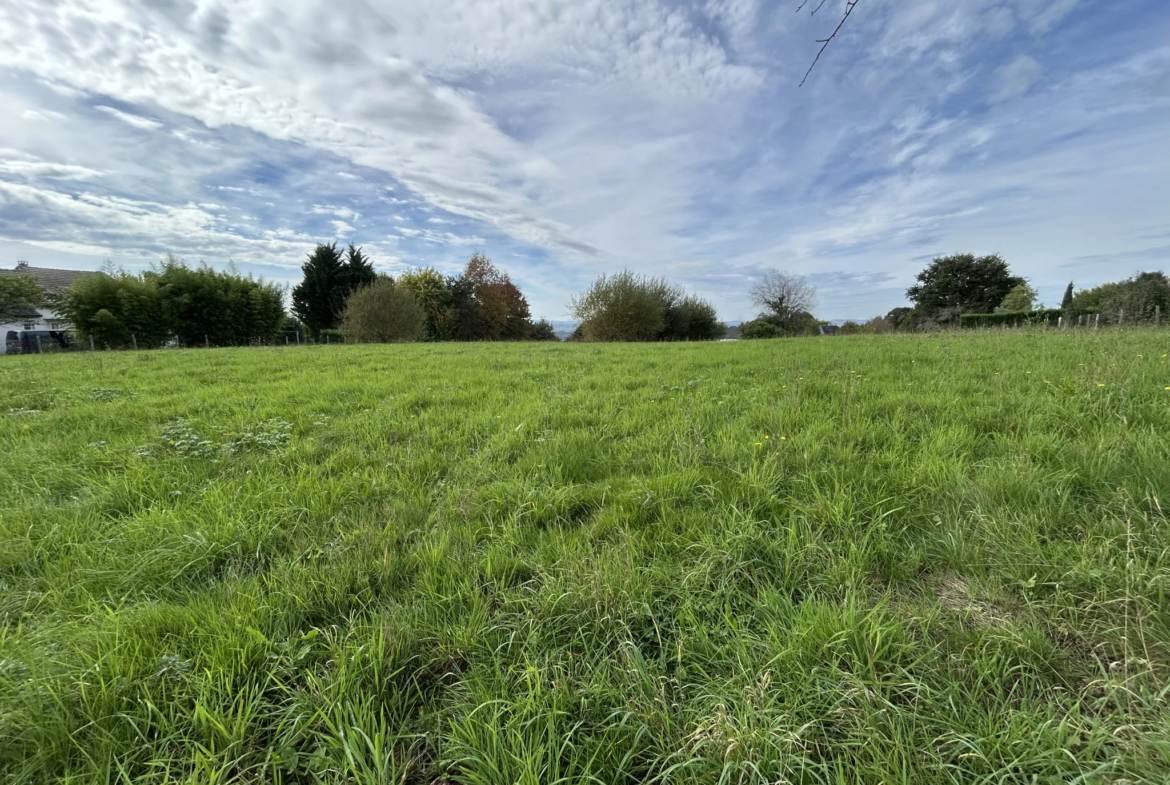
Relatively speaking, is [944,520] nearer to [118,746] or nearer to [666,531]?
[666,531]

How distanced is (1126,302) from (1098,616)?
27585 millimetres

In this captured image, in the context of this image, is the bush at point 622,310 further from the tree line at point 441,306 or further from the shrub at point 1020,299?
the shrub at point 1020,299

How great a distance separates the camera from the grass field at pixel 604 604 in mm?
1143

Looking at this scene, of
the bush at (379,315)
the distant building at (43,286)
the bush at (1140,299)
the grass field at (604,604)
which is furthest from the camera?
the distant building at (43,286)

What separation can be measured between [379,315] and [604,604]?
27057 mm

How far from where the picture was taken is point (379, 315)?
82.7ft

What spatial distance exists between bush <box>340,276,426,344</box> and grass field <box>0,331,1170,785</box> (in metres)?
23.4

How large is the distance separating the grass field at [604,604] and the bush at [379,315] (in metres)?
23.4

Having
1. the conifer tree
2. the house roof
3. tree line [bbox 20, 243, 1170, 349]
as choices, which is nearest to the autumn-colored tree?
tree line [bbox 20, 243, 1170, 349]

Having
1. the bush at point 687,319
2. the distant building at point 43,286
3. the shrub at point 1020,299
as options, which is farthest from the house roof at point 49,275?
the shrub at point 1020,299

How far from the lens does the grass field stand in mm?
1143

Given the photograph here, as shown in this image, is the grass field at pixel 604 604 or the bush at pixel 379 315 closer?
the grass field at pixel 604 604

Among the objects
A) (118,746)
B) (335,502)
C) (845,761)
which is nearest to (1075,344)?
(845,761)

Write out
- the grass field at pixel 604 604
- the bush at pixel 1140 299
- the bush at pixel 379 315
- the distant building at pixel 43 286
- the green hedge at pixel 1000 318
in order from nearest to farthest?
1. the grass field at pixel 604 604
2. the bush at pixel 1140 299
3. the green hedge at pixel 1000 318
4. the bush at pixel 379 315
5. the distant building at pixel 43 286
